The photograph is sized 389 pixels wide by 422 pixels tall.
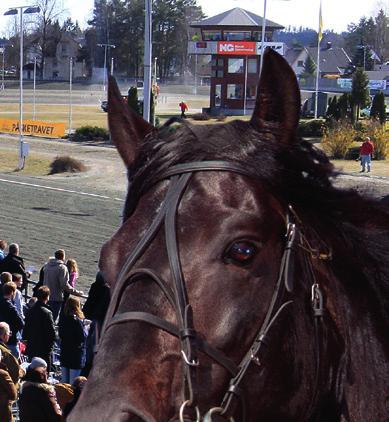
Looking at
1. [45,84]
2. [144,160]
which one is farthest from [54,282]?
[45,84]

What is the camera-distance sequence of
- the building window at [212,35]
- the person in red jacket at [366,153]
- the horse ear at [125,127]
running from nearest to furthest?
the horse ear at [125,127]
the person in red jacket at [366,153]
the building window at [212,35]

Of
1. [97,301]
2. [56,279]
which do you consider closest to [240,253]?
[97,301]

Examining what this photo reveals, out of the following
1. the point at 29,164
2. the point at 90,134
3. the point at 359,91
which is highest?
the point at 359,91

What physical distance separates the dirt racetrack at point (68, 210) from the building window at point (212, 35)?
21.0 metres

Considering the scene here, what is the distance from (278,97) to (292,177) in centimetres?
21

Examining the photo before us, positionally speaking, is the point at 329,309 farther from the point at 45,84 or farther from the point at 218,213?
the point at 45,84

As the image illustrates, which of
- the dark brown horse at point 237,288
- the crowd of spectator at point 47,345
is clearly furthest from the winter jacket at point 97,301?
the dark brown horse at point 237,288

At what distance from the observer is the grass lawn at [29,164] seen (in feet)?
122

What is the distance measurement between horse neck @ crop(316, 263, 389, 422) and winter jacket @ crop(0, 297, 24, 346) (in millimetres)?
8734

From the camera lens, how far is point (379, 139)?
35.1 m

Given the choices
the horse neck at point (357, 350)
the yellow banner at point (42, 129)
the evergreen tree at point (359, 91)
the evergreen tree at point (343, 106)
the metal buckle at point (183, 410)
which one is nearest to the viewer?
the metal buckle at point (183, 410)

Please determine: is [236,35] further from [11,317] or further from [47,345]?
[47,345]

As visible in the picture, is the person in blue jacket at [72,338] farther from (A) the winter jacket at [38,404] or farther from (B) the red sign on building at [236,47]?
(B) the red sign on building at [236,47]

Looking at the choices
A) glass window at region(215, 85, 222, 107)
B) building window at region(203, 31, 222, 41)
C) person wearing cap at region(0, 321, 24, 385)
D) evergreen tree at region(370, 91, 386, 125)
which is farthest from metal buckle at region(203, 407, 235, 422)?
building window at region(203, 31, 222, 41)
